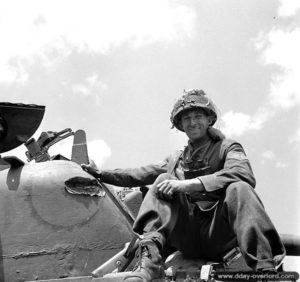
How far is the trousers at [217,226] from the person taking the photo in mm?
4176

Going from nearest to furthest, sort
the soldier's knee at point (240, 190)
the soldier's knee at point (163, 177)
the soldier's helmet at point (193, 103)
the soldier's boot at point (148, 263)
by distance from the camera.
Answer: the soldier's boot at point (148, 263) → the soldier's knee at point (240, 190) → the soldier's knee at point (163, 177) → the soldier's helmet at point (193, 103)

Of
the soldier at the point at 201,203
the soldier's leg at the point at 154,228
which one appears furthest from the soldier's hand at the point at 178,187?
the soldier's leg at the point at 154,228

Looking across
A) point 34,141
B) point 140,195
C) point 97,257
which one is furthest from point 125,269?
point 34,141

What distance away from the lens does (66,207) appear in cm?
561

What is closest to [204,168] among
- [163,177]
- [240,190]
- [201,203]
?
[201,203]

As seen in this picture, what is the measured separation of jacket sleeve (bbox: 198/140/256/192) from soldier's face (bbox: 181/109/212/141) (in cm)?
40

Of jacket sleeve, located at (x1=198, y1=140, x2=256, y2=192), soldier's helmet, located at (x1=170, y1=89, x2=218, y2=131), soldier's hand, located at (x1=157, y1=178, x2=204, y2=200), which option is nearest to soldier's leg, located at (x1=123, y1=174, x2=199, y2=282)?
soldier's hand, located at (x1=157, y1=178, x2=204, y2=200)

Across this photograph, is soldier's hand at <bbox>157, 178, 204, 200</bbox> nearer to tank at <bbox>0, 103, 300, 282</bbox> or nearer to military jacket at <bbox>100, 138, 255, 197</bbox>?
military jacket at <bbox>100, 138, 255, 197</bbox>

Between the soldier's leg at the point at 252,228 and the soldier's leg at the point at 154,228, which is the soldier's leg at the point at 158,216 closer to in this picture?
the soldier's leg at the point at 154,228

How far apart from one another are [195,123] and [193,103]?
183 mm

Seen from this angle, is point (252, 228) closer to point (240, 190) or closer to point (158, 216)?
point (240, 190)

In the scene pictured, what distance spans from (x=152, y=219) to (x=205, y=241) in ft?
2.02

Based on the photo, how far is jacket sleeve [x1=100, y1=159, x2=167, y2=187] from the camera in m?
5.55

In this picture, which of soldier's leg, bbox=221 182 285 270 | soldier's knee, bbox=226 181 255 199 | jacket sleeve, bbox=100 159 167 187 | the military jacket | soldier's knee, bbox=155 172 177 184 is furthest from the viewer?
jacket sleeve, bbox=100 159 167 187
